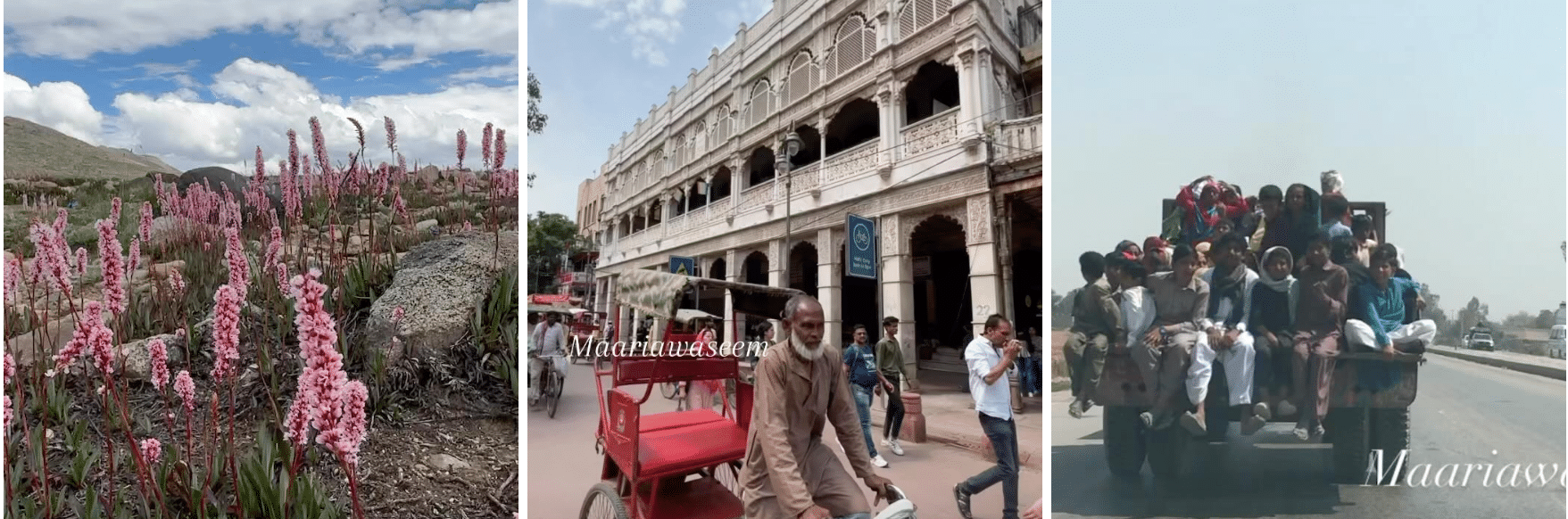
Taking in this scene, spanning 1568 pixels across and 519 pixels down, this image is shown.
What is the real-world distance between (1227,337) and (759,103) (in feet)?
10.0

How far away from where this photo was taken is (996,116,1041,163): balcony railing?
3613 millimetres

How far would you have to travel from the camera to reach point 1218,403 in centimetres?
341

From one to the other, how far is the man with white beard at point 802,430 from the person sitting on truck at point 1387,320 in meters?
3.00

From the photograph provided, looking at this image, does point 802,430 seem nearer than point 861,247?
Yes

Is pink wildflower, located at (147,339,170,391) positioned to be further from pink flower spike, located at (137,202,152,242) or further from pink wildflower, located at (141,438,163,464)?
pink flower spike, located at (137,202,152,242)

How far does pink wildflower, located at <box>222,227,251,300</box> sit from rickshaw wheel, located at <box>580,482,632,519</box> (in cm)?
177

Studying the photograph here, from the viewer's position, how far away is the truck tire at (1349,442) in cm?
334

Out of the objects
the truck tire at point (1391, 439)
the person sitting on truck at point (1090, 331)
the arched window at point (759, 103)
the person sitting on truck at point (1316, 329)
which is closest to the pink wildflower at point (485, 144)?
the arched window at point (759, 103)

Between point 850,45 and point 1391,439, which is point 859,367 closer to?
point 850,45

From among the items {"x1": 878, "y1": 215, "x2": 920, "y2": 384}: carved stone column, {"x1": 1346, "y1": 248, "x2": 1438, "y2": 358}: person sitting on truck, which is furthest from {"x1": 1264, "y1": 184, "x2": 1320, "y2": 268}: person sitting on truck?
{"x1": 878, "y1": 215, "x2": 920, "y2": 384}: carved stone column

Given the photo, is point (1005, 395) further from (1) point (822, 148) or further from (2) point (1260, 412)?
(1) point (822, 148)

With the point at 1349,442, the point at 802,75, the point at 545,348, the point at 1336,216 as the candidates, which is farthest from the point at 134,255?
the point at 1349,442

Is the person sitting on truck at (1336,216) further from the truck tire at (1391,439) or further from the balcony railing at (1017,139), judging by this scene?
the balcony railing at (1017,139)

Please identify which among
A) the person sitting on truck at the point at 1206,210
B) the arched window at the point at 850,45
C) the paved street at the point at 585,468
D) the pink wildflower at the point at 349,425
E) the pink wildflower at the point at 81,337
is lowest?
the paved street at the point at 585,468
